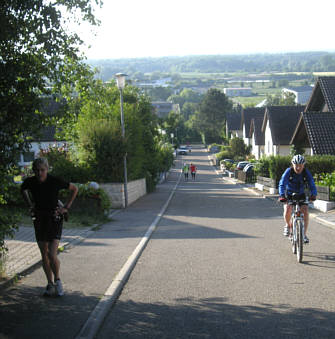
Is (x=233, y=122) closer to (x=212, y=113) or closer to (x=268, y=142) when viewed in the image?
(x=212, y=113)

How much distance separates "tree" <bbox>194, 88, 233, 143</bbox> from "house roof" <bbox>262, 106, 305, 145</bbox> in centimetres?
8436

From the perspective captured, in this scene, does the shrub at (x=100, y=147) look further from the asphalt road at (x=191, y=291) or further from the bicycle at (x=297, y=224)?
the bicycle at (x=297, y=224)

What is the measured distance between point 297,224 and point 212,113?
12896 cm

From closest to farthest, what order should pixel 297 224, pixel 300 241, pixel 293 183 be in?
1. pixel 300 241
2. pixel 297 224
3. pixel 293 183

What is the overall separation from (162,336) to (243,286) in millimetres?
2305

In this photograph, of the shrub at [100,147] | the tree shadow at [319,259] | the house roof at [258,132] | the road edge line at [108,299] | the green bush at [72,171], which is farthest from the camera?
the house roof at [258,132]

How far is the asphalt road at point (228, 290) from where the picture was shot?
18.4 feet

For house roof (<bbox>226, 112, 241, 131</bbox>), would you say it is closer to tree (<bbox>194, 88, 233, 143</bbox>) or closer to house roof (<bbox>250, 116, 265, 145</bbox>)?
house roof (<bbox>250, 116, 265, 145</bbox>)

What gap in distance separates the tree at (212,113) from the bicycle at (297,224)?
127m

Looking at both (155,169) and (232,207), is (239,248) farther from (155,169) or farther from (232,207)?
(155,169)

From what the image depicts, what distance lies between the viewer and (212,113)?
137 m

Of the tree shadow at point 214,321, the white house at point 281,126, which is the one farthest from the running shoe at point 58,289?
the white house at point 281,126

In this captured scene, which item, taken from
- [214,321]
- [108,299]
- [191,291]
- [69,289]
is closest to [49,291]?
[69,289]

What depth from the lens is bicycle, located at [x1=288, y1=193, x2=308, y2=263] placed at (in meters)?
8.99
